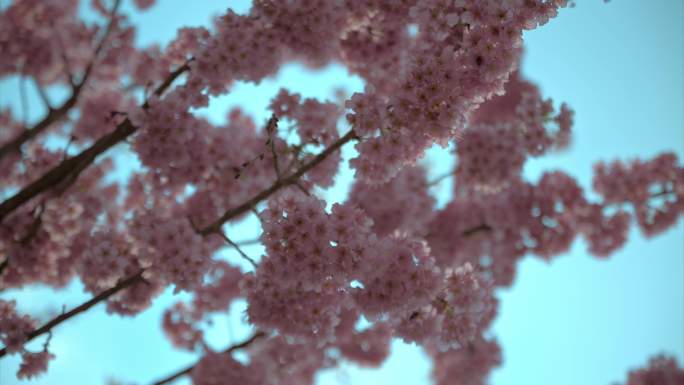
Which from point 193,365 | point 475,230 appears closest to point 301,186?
point 193,365

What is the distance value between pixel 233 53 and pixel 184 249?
237cm

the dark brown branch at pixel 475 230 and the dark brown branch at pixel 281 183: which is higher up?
the dark brown branch at pixel 475 230

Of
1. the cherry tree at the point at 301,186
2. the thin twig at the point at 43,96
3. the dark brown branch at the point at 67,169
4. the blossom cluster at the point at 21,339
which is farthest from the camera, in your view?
the thin twig at the point at 43,96

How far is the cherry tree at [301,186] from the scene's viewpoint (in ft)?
12.7

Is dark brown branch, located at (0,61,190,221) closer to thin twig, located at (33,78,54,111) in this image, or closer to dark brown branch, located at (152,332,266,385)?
thin twig, located at (33,78,54,111)

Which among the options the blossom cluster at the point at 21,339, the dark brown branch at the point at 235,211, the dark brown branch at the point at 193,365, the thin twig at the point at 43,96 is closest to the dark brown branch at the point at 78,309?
the dark brown branch at the point at 235,211

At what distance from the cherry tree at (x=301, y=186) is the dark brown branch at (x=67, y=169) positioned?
0.02 m

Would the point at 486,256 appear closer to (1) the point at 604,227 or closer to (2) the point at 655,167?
(1) the point at 604,227

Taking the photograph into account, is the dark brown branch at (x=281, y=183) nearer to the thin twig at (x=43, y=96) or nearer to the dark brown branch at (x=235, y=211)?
the dark brown branch at (x=235, y=211)

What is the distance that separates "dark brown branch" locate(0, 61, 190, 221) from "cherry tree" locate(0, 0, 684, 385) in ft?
0.07

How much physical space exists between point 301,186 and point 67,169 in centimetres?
Answer: 275

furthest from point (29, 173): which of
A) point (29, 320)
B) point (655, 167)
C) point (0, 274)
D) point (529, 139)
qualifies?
point (655, 167)

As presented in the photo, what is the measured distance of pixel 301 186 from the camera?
456 cm

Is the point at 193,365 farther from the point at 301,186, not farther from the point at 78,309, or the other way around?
the point at 301,186
